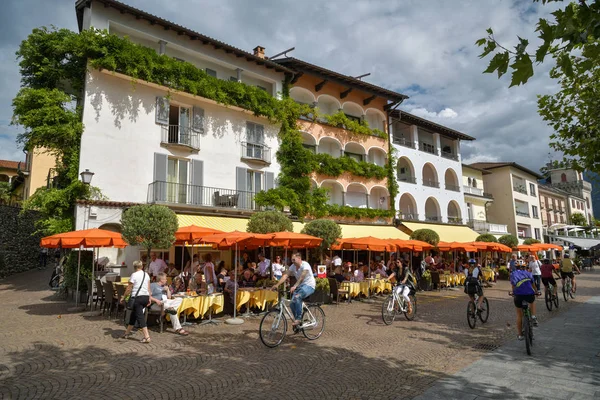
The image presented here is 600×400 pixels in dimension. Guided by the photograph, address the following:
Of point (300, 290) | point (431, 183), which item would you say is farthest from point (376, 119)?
point (300, 290)

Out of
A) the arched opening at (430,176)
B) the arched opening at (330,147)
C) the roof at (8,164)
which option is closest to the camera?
the arched opening at (330,147)

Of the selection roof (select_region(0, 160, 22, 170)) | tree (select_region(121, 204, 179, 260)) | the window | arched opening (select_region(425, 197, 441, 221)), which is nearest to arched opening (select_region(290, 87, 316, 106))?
arched opening (select_region(425, 197, 441, 221))

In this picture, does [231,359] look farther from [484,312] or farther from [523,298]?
[484,312]

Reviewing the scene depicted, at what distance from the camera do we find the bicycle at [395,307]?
11.0 m

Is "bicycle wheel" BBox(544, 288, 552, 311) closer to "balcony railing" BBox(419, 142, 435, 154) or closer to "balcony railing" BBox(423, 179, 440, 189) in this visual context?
"balcony railing" BBox(423, 179, 440, 189)

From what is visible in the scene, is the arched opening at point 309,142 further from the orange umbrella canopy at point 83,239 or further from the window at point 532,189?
the window at point 532,189

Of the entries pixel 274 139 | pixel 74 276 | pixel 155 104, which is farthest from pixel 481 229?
pixel 74 276

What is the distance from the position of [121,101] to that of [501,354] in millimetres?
17891

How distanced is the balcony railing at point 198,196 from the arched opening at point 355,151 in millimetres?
9950

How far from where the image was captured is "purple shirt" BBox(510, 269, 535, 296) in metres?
8.12

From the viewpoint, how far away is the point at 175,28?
19609mm

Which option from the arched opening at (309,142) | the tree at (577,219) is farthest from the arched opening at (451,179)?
the tree at (577,219)

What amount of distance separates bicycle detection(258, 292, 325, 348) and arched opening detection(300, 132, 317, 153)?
1743 centimetres

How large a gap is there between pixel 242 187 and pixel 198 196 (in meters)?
2.86
